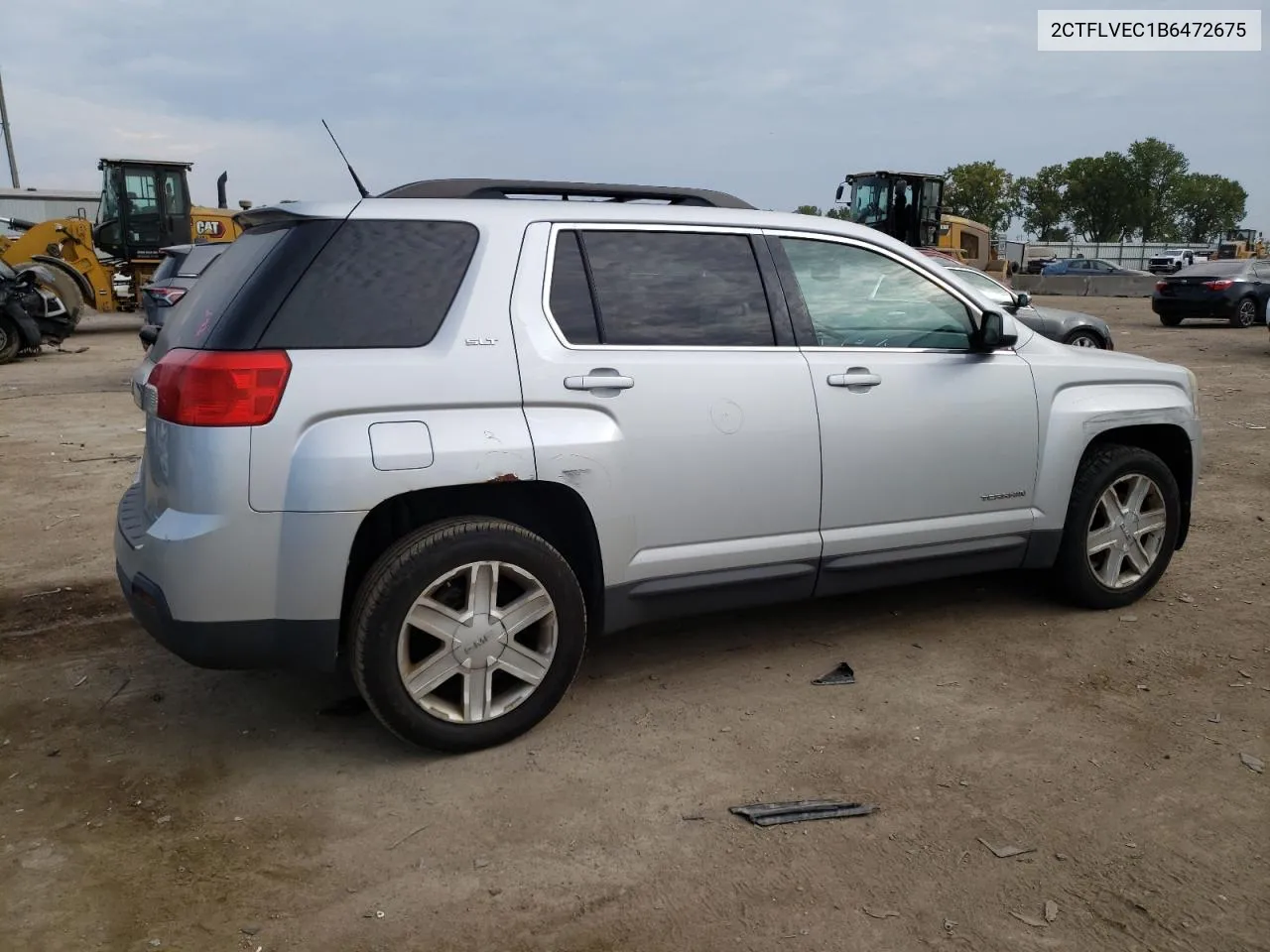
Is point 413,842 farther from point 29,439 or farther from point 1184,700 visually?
point 29,439

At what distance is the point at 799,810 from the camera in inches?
129

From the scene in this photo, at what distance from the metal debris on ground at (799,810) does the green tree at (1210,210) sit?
10029 cm

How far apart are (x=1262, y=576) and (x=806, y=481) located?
301 centimetres

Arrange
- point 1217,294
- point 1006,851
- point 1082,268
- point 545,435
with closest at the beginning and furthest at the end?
point 1006,851 → point 545,435 → point 1217,294 → point 1082,268

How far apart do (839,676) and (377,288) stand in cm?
233

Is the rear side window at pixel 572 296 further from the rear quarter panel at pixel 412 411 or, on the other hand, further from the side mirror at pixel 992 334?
the side mirror at pixel 992 334

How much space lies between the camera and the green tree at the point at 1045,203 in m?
86.4

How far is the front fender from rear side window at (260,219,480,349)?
2.65 m

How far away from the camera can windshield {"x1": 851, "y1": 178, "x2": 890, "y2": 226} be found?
24156mm

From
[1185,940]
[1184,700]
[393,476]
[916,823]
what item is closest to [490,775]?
[393,476]

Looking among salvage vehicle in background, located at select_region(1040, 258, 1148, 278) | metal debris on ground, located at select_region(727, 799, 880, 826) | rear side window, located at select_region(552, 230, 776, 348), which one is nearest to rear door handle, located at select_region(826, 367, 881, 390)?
rear side window, located at select_region(552, 230, 776, 348)

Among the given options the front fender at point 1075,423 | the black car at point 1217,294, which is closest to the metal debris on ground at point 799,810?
the front fender at point 1075,423

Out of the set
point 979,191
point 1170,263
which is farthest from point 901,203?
point 979,191

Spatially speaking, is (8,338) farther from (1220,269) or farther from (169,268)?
(1220,269)
